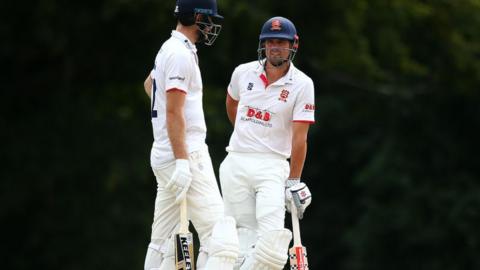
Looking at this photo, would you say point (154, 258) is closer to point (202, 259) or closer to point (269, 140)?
point (202, 259)

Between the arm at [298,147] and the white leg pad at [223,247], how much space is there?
0.78 meters

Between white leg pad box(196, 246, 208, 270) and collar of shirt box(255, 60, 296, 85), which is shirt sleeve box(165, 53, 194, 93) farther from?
white leg pad box(196, 246, 208, 270)

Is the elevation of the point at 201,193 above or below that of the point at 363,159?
above

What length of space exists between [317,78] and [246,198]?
43.0ft

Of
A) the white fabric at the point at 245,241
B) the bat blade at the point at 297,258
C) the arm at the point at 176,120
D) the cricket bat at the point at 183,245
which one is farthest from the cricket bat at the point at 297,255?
the arm at the point at 176,120

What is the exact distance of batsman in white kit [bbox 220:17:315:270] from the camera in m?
8.48

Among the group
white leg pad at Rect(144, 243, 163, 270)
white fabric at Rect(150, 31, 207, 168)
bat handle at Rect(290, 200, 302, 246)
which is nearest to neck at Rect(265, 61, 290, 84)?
white fabric at Rect(150, 31, 207, 168)

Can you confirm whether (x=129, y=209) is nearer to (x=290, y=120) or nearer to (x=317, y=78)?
(x=317, y=78)

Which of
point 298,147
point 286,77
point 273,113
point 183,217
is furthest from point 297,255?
point 286,77

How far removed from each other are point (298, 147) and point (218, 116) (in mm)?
10025

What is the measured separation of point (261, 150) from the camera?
8.58 metres

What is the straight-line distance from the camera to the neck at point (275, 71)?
8.66m

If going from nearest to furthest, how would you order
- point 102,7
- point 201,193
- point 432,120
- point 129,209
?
1. point 201,193
2. point 102,7
3. point 129,209
4. point 432,120

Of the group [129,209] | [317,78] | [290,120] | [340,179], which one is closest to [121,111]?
[129,209]
